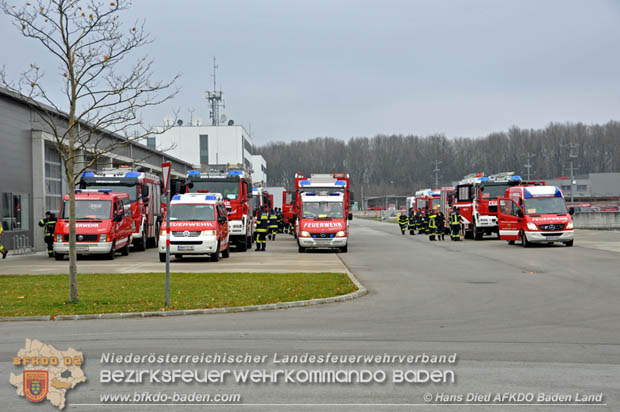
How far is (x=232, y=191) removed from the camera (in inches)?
1294

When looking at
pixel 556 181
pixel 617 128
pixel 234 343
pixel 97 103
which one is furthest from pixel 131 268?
pixel 617 128

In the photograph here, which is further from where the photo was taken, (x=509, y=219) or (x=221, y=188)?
(x=509, y=219)

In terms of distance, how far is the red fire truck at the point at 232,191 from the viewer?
32500 mm

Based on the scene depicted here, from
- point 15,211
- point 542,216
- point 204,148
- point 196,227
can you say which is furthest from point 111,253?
point 204,148

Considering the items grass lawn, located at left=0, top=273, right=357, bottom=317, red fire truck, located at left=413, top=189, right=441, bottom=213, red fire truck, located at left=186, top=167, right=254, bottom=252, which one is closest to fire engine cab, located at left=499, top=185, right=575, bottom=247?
red fire truck, located at left=186, top=167, right=254, bottom=252

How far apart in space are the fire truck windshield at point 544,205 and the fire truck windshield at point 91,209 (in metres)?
17.5

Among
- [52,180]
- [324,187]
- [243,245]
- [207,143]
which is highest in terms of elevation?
[207,143]

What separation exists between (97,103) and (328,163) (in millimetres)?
147672

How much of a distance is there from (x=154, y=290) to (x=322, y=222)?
1594cm

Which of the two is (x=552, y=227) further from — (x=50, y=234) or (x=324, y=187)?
(x=50, y=234)

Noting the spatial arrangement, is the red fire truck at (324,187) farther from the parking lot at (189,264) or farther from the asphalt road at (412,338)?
the asphalt road at (412,338)

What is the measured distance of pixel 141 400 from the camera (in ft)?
22.0

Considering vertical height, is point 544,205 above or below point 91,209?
below

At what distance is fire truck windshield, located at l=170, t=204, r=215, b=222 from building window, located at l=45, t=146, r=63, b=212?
14.3 meters
